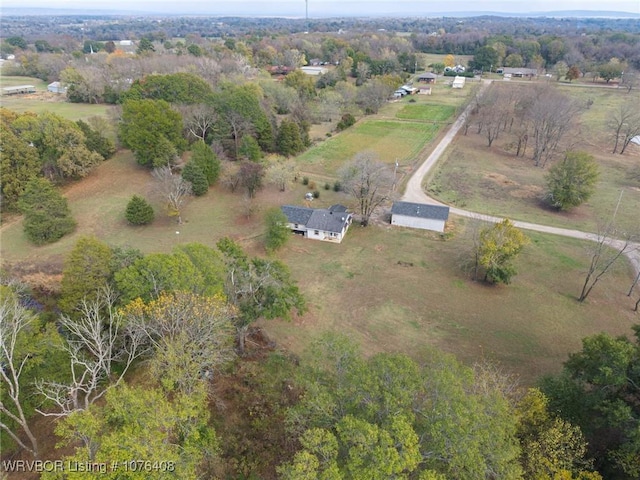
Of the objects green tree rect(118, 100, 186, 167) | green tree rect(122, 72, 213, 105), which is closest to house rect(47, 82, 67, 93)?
green tree rect(122, 72, 213, 105)

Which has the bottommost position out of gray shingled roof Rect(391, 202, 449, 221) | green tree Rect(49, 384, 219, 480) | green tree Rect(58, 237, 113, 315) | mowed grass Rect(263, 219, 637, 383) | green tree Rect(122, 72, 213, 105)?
mowed grass Rect(263, 219, 637, 383)

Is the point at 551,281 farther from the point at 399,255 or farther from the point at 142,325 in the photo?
the point at 142,325

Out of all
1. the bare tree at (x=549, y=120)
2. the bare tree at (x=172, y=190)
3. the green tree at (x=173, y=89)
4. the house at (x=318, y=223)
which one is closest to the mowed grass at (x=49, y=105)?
the green tree at (x=173, y=89)

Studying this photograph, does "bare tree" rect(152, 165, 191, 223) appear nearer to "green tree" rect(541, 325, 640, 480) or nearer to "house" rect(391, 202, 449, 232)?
"house" rect(391, 202, 449, 232)

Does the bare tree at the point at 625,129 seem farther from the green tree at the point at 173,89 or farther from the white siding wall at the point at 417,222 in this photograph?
the green tree at the point at 173,89

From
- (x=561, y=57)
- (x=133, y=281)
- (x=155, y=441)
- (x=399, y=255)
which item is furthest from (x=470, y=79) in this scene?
(x=155, y=441)

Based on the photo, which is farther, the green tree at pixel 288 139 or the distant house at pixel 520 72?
the distant house at pixel 520 72
